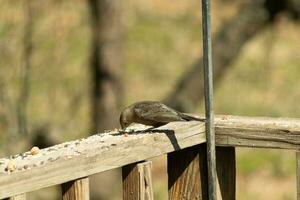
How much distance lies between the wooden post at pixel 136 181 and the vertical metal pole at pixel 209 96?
0.60ft

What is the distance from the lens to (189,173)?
106 inches

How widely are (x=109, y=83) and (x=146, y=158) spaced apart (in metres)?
6.13

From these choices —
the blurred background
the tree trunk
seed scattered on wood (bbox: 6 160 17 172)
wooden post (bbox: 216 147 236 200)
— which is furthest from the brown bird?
the tree trunk

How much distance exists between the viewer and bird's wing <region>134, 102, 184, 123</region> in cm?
271

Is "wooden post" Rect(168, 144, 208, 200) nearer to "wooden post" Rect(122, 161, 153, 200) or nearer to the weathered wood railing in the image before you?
the weathered wood railing

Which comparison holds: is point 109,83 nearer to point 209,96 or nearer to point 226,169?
point 226,169

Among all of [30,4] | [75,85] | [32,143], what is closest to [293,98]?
[75,85]

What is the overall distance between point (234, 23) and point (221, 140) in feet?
17.6

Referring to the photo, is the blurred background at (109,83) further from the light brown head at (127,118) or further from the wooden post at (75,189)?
the wooden post at (75,189)

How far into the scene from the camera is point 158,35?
52.1ft

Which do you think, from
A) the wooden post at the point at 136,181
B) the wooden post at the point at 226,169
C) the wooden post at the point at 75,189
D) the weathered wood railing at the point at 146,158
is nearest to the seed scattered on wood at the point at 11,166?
the weathered wood railing at the point at 146,158

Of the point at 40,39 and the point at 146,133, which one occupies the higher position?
the point at 40,39

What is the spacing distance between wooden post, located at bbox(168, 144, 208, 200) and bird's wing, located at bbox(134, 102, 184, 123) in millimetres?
103

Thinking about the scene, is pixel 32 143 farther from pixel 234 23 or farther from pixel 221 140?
pixel 221 140
